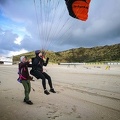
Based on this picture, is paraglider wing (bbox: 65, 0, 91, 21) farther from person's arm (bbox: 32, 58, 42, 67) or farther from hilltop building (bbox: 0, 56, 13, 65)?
hilltop building (bbox: 0, 56, 13, 65)

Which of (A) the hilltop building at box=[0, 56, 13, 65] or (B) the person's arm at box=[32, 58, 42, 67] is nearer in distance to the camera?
(B) the person's arm at box=[32, 58, 42, 67]

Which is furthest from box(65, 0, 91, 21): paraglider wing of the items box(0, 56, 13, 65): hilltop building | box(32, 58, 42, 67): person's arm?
box(0, 56, 13, 65): hilltop building

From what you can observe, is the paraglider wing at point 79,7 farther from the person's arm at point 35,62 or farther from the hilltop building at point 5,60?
the hilltop building at point 5,60

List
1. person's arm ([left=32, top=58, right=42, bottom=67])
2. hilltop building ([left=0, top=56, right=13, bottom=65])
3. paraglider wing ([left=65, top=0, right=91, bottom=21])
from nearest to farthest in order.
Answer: person's arm ([left=32, top=58, right=42, bottom=67]) → paraglider wing ([left=65, top=0, right=91, bottom=21]) → hilltop building ([left=0, top=56, right=13, bottom=65])

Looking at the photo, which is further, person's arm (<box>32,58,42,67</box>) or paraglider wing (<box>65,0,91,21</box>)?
paraglider wing (<box>65,0,91,21</box>)

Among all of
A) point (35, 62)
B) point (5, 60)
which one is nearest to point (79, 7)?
A: point (35, 62)

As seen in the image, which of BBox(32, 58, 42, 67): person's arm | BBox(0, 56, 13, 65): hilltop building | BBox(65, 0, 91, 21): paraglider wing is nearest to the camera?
BBox(32, 58, 42, 67): person's arm

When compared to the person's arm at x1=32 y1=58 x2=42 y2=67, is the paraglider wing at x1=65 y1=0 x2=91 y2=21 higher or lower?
higher

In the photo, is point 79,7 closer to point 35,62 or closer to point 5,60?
point 35,62

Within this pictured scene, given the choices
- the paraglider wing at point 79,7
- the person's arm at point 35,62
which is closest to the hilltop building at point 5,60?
the paraglider wing at point 79,7

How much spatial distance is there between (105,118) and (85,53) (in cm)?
13695

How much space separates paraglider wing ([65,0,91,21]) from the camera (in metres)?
9.11

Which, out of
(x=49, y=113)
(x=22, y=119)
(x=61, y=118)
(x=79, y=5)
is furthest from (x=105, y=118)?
(x=79, y=5)

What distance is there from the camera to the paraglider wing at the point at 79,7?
911 cm
